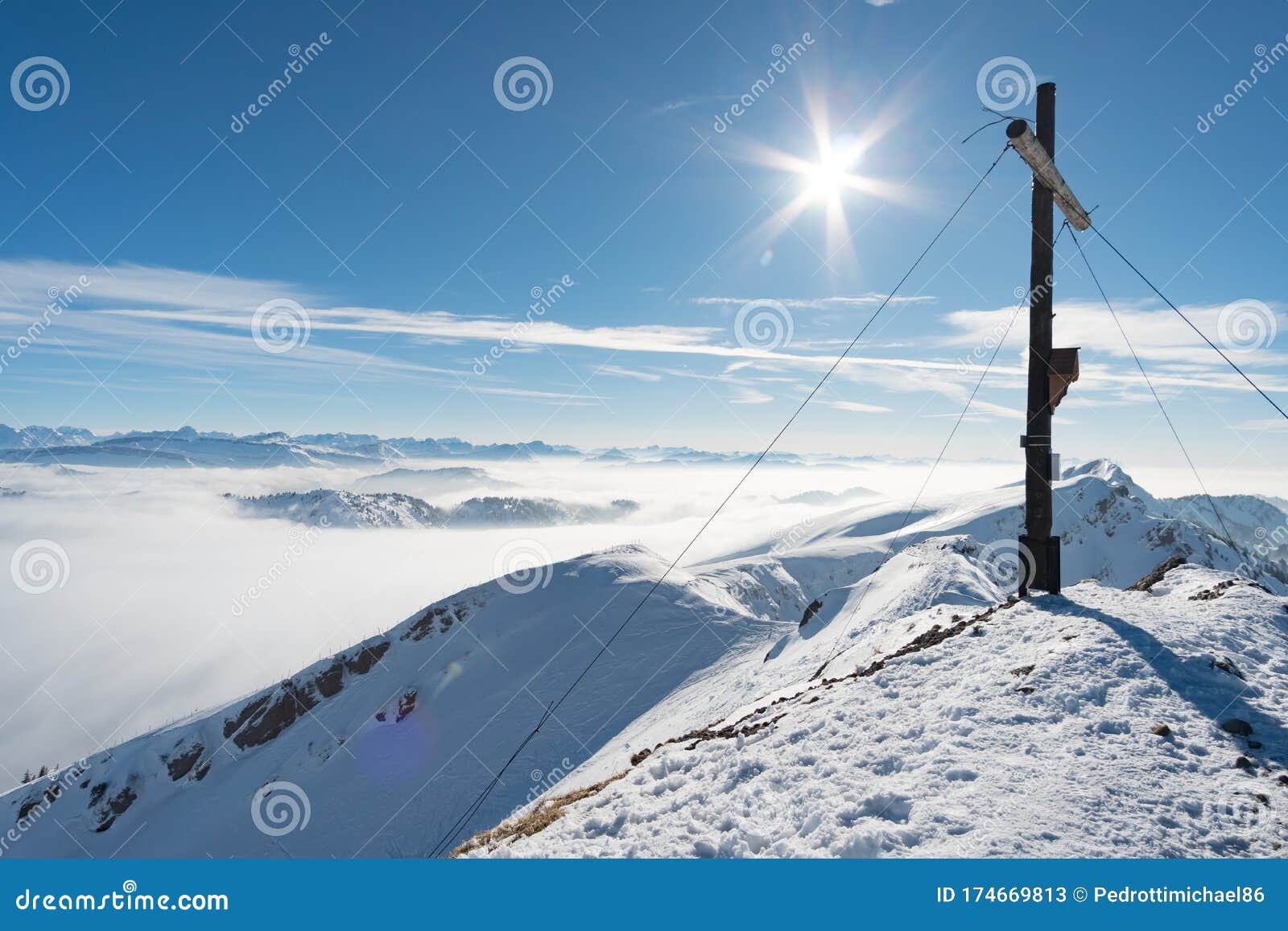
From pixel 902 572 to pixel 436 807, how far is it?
1278 inches

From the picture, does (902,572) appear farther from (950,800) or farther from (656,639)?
(950,800)

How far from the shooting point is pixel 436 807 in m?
38.0

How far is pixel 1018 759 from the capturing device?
25.2 ft

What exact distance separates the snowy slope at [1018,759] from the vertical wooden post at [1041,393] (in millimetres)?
1226

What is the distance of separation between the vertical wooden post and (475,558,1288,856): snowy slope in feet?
4.02

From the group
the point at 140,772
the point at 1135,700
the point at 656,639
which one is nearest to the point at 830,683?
the point at 1135,700

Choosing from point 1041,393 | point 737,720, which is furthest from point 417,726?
point 1041,393

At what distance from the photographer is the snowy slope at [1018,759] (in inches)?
254

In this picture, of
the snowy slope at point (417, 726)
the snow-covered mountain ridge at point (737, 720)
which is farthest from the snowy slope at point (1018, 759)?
the snowy slope at point (417, 726)

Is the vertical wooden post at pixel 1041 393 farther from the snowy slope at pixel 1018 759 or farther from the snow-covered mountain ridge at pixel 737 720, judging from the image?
the snowy slope at pixel 1018 759

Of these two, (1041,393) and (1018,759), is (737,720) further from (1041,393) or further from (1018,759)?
(1041,393)

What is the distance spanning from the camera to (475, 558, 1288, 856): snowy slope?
6.46 metres

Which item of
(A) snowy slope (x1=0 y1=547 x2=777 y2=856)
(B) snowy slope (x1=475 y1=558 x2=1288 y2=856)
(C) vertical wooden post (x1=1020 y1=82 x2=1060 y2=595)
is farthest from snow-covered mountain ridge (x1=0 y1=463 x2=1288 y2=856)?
(C) vertical wooden post (x1=1020 y1=82 x2=1060 y2=595)

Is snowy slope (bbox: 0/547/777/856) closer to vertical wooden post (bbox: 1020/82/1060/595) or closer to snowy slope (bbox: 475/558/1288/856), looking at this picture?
snowy slope (bbox: 475/558/1288/856)
